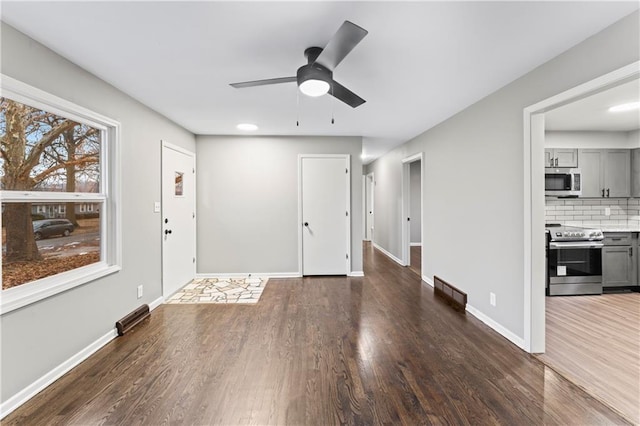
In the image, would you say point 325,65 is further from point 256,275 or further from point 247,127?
point 256,275

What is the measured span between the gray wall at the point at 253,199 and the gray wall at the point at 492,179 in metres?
1.34

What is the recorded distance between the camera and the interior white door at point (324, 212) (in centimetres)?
482

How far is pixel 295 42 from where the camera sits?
197cm

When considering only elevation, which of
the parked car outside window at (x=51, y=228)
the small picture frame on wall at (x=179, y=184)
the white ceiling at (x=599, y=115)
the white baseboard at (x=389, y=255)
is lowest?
the white baseboard at (x=389, y=255)

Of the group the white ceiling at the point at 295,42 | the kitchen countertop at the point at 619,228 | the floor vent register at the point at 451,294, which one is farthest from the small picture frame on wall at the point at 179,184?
the kitchen countertop at the point at 619,228

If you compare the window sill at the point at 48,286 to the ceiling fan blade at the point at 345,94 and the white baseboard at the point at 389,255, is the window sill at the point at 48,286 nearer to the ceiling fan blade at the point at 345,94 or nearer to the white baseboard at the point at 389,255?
the ceiling fan blade at the point at 345,94

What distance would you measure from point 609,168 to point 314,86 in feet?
15.6

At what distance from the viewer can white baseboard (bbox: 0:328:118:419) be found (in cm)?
177

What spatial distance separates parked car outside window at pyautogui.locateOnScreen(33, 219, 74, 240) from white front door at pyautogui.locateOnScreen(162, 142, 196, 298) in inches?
52.8

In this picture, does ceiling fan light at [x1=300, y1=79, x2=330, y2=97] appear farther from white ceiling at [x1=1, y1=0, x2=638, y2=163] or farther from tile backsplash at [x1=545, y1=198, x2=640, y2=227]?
tile backsplash at [x1=545, y1=198, x2=640, y2=227]

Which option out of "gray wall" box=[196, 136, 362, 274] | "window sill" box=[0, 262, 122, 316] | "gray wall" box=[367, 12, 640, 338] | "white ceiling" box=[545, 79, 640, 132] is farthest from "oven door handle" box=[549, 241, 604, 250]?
"window sill" box=[0, 262, 122, 316]

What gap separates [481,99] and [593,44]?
3.94ft

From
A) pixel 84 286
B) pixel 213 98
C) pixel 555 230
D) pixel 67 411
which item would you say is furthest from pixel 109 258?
pixel 555 230

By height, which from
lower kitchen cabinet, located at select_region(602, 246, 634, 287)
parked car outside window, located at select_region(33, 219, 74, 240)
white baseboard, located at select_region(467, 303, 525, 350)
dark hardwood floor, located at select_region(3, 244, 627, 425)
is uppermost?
parked car outside window, located at select_region(33, 219, 74, 240)
